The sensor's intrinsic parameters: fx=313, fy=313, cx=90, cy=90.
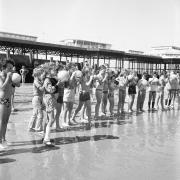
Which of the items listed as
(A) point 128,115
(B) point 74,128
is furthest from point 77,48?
(B) point 74,128

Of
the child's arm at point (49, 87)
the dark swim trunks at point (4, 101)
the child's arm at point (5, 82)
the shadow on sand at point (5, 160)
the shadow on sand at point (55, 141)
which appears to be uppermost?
the child's arm at point (5, 82)

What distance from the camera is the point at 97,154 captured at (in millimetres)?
5441

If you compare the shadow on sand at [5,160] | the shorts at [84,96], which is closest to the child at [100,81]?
the shorts at [84,96]

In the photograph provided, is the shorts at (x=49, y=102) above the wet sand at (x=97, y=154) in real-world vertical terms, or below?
above

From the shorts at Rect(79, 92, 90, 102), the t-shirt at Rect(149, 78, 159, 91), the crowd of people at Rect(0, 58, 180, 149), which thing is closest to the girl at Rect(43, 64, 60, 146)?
the crowd of people at Rect(0, 58, 180, 149)

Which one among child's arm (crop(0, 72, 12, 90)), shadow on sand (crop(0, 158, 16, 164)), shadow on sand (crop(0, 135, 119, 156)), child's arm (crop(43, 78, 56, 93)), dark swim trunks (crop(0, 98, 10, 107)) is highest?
child's arm (crop(0, 72, 12, 90))

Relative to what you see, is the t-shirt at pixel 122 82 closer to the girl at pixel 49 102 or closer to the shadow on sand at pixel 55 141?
the shadow on sand at pixel 55 141

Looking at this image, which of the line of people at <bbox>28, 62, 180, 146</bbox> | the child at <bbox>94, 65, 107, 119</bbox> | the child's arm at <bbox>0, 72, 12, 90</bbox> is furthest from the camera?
the child at <bbox>94, 65, 107, 119</bbox>

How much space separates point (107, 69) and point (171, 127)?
262 centimetres

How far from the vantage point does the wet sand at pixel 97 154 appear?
436cm

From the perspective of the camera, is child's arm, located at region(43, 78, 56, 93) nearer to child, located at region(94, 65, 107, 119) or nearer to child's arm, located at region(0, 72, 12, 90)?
child's arm, located at region(0, 72, 12, 90)

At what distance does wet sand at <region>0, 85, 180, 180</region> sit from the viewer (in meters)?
4.36

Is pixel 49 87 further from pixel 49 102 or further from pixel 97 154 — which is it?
pixel 97 154

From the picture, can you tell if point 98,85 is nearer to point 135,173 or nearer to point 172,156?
point 172,156
